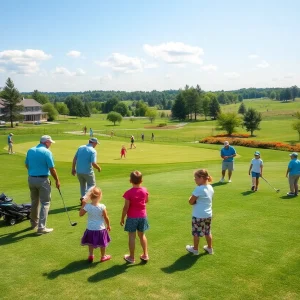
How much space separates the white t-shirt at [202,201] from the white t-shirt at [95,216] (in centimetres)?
200

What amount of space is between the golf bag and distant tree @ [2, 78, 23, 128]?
267ft

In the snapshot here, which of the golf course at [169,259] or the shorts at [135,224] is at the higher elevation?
the shorts at [135,224]

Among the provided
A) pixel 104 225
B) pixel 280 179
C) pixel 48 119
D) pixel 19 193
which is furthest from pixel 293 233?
pixel 48 119

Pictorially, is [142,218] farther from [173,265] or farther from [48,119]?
[48,119]

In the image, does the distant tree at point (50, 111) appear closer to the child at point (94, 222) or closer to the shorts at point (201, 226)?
the child at point (94, 222)

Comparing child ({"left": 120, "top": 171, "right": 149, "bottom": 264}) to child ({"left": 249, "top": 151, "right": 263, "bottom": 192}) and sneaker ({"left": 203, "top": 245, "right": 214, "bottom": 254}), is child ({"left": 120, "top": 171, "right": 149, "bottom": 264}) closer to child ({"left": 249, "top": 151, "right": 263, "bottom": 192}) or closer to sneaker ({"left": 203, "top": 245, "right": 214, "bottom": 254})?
sneaker ({"left": 203, "top": 245, "right": 214, "bottom": 254})

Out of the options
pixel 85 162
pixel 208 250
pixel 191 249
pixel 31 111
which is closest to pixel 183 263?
pixel 191 249

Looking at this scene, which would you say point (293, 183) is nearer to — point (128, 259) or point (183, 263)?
point (183, 263)

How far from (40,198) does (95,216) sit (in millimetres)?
2850

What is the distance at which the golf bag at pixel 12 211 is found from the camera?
9.76 meters

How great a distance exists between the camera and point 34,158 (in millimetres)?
9055

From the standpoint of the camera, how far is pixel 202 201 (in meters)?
7.32

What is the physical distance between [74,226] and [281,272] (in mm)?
5518

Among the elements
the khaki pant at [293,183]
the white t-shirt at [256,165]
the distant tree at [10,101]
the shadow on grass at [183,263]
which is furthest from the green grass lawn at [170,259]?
the distant tree at [10,101]
